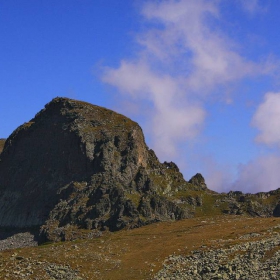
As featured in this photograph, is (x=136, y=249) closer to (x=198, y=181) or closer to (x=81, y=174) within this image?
(x=81, y=174)

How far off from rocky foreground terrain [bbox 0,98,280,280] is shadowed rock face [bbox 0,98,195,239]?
0.36 metres

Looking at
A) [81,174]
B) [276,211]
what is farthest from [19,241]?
[276,211]

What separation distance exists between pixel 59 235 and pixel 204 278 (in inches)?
2469

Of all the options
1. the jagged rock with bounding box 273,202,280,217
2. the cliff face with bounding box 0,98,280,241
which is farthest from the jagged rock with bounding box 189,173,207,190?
the jagged rock with bounding box 273,202,280,217

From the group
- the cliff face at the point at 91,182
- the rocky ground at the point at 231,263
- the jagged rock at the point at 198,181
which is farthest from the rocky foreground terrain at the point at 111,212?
the jagged rock at the point at 198,181

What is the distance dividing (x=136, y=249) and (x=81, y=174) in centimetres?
6364

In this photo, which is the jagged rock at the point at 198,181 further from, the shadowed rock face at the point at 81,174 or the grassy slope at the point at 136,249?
the grassy slope at the point at 136,249

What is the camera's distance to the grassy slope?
86.1 metres

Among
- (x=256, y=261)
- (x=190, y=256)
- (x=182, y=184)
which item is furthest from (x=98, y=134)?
(x=256, y=261)

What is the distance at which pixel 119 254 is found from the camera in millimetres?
97625

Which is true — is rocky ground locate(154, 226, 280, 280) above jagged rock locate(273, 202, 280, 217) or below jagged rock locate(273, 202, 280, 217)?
below

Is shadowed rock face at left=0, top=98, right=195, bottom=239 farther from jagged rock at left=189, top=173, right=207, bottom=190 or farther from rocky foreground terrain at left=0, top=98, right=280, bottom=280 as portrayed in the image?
jagged rock at left=189, top=173, right=207, bottom=190

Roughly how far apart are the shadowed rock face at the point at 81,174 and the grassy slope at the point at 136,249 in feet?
45.5

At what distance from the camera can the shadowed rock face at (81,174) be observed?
140 metres
